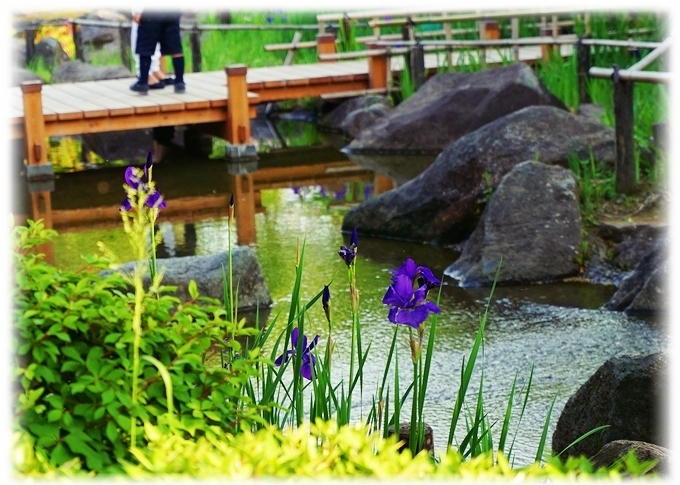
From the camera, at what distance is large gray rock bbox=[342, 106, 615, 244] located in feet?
23.9

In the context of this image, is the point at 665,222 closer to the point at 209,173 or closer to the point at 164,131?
the point at 209,173

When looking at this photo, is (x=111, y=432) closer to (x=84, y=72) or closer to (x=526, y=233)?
(x=526, y=233)

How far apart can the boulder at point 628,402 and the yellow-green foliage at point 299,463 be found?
4.73 ft

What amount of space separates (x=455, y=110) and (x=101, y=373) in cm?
853

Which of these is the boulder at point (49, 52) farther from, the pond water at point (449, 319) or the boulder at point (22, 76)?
the pond water at point (449, 319)

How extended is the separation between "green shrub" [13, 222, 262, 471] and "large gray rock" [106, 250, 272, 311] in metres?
3.11

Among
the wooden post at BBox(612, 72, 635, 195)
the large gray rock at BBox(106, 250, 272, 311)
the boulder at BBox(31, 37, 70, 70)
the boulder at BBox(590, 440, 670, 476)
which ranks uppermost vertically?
the boulder at BBox(31, 37, 70, 70)

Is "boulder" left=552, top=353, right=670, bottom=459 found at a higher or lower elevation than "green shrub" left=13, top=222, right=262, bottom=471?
lower

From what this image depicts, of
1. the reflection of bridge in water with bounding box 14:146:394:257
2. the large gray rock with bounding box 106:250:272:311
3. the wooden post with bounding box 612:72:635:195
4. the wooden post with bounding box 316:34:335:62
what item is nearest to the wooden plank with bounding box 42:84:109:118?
the reflection of bridge in water with bounding box 14:146:394:257

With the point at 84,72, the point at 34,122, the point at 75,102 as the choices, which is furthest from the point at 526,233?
the point at 84,72

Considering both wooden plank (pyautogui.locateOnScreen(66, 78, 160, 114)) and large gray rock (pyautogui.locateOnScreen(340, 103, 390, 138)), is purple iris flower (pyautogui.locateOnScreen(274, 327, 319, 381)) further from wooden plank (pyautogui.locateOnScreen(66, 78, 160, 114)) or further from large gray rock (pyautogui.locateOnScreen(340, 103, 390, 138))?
large gray rock (pyautogui.locateOnScreen(340, 103, 390, 138))

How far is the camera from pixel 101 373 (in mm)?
2281

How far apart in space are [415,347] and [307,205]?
237 inches

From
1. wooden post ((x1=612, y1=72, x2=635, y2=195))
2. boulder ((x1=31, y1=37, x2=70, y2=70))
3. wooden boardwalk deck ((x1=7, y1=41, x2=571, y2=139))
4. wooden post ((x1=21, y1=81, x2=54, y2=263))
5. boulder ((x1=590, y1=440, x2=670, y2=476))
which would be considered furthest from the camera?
boulder ((x1=31, y1=37, x2=70, y2=70))
